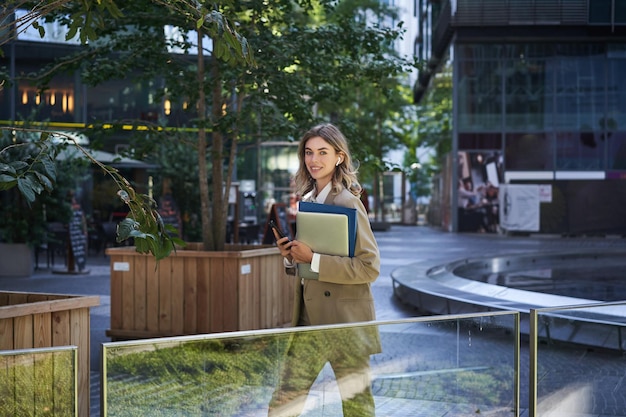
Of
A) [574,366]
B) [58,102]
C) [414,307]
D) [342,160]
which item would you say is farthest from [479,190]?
[342,160]

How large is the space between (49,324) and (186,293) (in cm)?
422

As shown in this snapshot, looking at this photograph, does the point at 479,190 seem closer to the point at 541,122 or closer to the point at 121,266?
the point at 541,122

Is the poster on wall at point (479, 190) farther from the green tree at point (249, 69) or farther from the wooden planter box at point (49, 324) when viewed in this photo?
the wooden planter box at point (49, 324)

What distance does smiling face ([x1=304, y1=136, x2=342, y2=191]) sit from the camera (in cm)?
427

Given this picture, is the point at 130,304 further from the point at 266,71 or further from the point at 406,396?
the point at 406,396

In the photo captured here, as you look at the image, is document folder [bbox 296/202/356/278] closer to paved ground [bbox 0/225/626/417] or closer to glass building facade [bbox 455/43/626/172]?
paved ground [bbox 0/225/626/417]

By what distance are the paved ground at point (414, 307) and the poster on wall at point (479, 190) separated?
135 cm

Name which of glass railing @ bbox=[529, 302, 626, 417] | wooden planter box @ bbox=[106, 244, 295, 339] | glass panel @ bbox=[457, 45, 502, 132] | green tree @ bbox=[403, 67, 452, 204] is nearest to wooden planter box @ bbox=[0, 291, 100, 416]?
glass railing @ bbox=[529, 302, 626, 417]

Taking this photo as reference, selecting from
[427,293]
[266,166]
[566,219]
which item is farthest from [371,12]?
[427,293]

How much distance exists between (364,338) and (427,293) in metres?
8.11

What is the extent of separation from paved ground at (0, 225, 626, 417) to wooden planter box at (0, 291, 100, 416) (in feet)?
2.01

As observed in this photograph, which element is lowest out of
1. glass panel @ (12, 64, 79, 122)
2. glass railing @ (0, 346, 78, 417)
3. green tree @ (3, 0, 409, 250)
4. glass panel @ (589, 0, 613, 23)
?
glass railing @ (0, 346, 78, 417)

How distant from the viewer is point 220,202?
10352mm

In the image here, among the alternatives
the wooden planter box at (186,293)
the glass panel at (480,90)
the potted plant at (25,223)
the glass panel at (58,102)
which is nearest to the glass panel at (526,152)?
the glass panel at (480,90)
